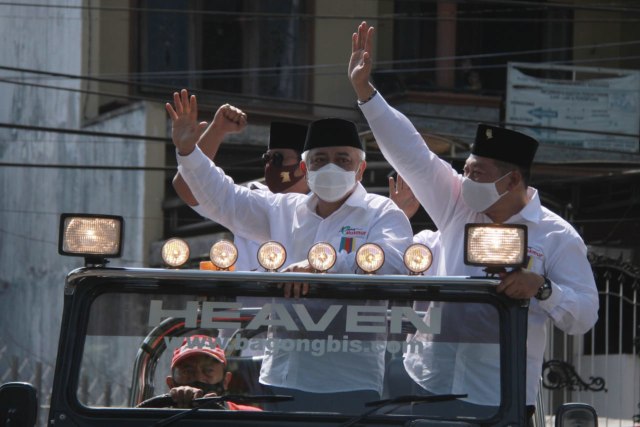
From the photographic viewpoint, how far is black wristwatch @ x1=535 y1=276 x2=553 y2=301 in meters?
5.06

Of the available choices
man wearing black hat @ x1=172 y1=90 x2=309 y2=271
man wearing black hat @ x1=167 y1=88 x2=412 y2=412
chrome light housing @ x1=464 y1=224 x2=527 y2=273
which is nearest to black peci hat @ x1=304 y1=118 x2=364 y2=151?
man wearing black hat @ x1=167 y1=88 x2=412 y2=412

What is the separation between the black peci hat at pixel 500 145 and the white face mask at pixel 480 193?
12 centimetres

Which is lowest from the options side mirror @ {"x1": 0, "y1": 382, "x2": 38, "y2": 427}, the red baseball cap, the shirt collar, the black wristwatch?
side mirror @ {"x1": 0, "y1": 382, "x2": 38, "y2": 427}

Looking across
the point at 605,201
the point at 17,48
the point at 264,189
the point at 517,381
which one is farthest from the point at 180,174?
the point at 17,48

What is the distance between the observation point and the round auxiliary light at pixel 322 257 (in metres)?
5.14

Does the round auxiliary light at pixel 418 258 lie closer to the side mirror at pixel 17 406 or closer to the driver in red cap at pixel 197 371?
the driver in red cap at pixel 197 371

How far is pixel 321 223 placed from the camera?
5.91 m

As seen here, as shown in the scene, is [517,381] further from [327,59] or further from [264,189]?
[327,59]

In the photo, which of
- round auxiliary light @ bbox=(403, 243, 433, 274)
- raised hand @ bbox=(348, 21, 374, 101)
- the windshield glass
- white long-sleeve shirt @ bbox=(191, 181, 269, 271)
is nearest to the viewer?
the windshield glass

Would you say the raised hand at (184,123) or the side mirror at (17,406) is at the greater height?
the raised hand at (184,123)

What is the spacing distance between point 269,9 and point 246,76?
1071 millimetres

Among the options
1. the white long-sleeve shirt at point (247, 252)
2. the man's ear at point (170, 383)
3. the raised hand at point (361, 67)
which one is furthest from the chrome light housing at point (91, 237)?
the white long-sleeve shirt at point (247, 252)

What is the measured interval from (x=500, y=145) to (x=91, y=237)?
165 centimetres

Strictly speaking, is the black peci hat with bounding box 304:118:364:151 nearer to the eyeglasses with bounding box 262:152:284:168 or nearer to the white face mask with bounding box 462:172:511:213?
the white face mask with bounding box 462:172:511:213
